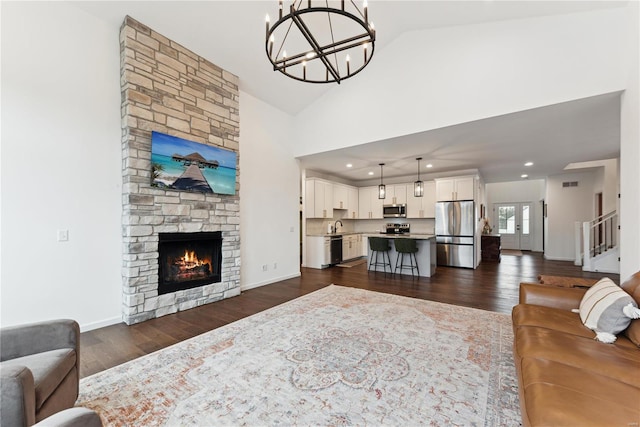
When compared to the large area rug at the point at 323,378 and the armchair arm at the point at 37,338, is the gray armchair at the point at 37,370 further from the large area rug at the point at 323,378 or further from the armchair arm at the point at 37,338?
the large area rug at the point at 323,378

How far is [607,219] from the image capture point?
21.0 feet

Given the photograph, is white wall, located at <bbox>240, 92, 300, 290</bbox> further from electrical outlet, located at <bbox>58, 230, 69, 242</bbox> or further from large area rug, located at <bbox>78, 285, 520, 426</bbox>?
electrical outlet, located at <bbox>58, 230, 69, 242</bbox>

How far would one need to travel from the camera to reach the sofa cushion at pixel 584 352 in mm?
1392

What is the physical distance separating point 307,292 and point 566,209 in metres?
8.90

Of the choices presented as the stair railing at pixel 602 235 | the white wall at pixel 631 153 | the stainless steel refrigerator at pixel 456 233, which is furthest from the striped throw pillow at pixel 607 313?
the stair railing at pixel 602 235

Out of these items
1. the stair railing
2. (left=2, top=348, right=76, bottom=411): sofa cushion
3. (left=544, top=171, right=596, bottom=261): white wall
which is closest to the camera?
(left=2, top=348, right=76, bottom=411): sofa cushion

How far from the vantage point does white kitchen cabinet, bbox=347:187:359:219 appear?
8688 mm

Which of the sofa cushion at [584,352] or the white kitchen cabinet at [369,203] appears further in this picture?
the white kitchen cabinet at [369,203]

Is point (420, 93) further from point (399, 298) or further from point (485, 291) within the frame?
point (485, 291)

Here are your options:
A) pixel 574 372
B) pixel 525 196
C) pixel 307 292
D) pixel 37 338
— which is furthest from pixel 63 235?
pixel 525 196

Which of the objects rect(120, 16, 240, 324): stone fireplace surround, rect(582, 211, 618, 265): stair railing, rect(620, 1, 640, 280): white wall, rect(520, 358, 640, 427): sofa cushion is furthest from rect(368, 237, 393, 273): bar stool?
rect(582, 211, 618, 265): stair railing

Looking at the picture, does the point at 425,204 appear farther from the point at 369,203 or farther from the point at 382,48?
the point at 382,48

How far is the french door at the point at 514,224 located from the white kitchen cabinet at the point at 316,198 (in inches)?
341

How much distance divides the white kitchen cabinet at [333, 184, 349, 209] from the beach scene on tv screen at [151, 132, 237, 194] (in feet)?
13.3
